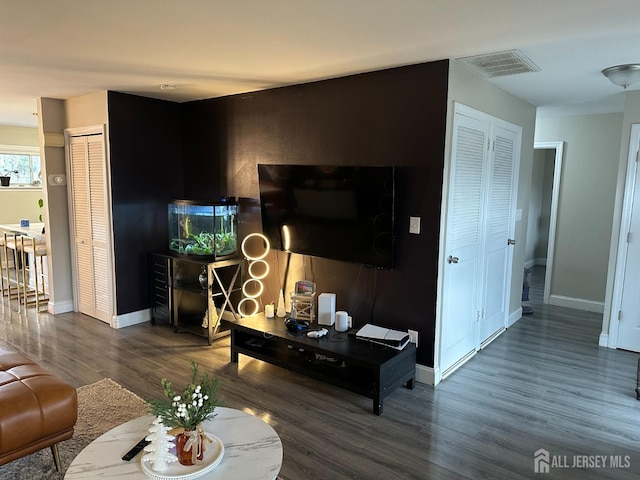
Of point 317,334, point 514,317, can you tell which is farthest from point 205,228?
point 514,317

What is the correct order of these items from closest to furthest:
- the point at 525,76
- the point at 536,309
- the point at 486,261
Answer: the point at 525,76
the point at 486,261
the point at 536,309

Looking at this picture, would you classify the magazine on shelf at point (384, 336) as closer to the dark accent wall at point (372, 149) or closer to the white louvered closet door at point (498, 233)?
the dark accent wall at point (372, 149)

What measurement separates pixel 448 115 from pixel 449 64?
0.34 m

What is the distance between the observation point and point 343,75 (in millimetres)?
3607

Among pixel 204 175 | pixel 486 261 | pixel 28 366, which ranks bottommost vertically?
pixel 28 366

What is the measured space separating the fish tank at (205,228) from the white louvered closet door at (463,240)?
2199 millimetres

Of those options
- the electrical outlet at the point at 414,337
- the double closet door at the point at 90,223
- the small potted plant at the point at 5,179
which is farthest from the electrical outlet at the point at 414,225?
the small potted plant at the point at 5,179

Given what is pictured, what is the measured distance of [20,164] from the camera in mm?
7996

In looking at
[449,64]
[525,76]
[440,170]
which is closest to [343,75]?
[449,64]

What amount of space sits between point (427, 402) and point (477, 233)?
5.00 ft

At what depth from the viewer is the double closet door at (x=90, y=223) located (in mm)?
4668

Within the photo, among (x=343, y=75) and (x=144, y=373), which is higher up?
(x=343, y=75)

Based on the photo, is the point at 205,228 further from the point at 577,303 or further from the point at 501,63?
the point at 577,303

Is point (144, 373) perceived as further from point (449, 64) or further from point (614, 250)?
point (614, 250)
